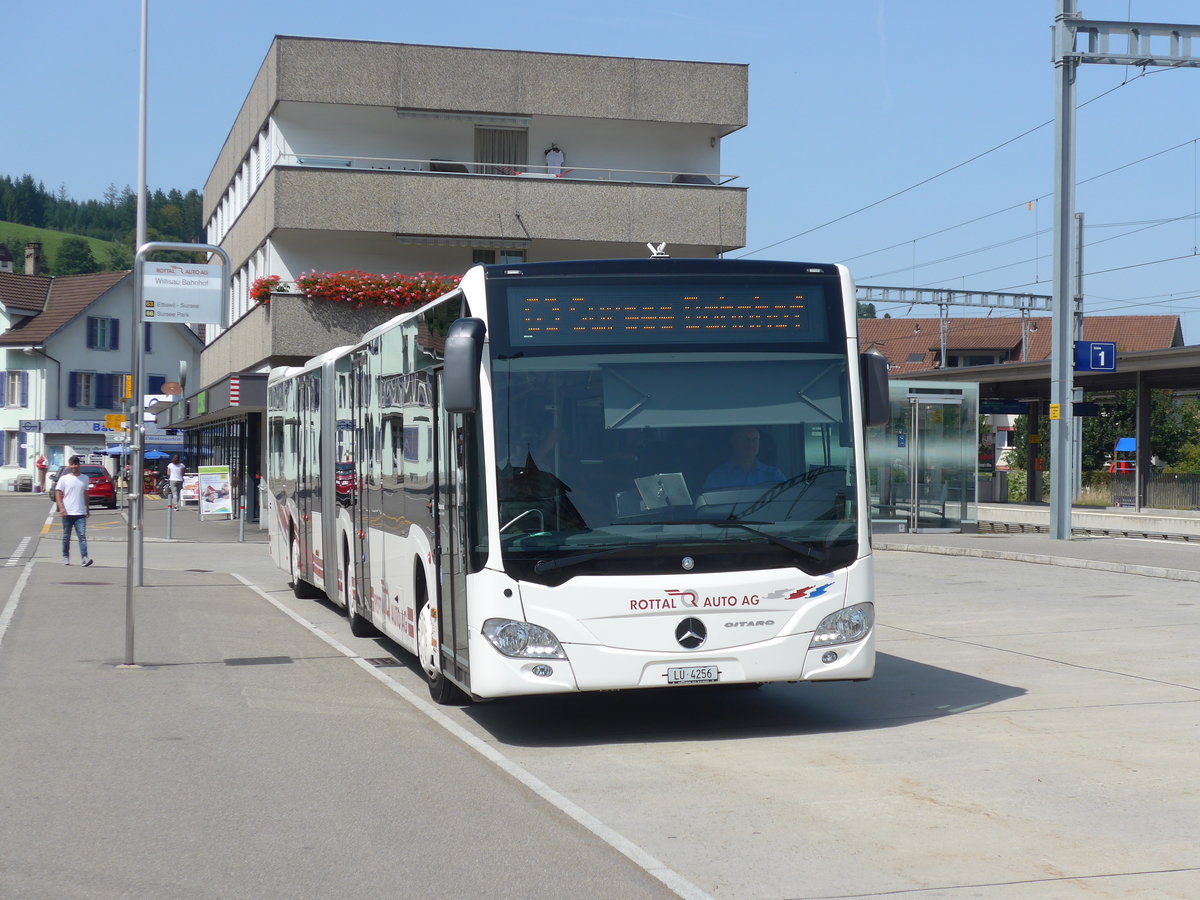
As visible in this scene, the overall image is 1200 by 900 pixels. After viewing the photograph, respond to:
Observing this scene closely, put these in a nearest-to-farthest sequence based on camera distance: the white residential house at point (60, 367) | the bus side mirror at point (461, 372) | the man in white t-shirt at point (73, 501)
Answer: the bus side mirror at point (461, 372), the man in white t-shirt at point (73, 501), the white residential house at point (60, 367)

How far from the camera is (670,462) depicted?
8945 millimetres

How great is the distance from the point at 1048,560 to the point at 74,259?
128 meters

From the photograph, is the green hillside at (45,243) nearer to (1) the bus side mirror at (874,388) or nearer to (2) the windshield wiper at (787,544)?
(1) the bus side mirror at (874,388)

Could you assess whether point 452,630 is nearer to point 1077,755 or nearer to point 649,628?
point 649,628

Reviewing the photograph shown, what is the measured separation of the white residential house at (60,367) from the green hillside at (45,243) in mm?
62432

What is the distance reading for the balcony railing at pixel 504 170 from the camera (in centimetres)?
3578

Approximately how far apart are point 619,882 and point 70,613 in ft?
41.9

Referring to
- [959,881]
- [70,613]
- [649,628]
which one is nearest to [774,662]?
[649,628]

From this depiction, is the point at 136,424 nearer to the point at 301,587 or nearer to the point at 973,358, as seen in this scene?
the point at 301,587

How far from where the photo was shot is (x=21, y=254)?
5684 inches

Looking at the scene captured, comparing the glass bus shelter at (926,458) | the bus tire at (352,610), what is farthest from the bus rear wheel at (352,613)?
the glass bus shelter at (926,458)

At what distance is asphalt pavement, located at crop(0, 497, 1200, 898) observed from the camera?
19.5 feet

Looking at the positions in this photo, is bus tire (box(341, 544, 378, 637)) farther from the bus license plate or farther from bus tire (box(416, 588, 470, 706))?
the bus license plate

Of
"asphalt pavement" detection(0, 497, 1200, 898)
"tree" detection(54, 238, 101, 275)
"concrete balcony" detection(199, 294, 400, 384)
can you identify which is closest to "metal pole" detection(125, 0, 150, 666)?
"asphalt pavement" detection(0, 497, 1200, 898)
